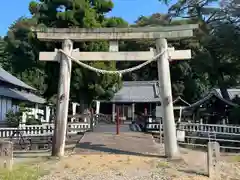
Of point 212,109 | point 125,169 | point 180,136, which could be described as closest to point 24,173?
point 125,169

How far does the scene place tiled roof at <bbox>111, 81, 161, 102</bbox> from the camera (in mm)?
42281

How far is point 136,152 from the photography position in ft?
40.7

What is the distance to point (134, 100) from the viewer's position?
42250 millimetres

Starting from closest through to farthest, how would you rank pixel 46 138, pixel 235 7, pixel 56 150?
pixel 56 150
pixel 46 138
pixel 235 7

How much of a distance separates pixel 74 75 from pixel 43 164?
12.3 metres

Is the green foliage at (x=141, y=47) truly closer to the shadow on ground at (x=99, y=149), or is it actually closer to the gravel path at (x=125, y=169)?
the shadow on ground at (x=99, y=149)

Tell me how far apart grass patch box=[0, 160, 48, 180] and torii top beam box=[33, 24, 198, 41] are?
475 centimetres

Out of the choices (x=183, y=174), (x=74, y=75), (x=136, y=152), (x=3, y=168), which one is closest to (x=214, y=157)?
(x=183, y=174)

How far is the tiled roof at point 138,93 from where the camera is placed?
42.3m

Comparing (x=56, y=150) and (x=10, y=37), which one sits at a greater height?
(x=10, y=37)

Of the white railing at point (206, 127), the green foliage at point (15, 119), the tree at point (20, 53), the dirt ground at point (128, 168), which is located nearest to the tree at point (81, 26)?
the green foliage at point (15, 119)

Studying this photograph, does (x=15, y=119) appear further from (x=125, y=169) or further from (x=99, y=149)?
(x=125, y=169)

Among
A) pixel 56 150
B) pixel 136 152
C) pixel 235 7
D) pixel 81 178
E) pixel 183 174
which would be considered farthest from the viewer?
pixel 235 7

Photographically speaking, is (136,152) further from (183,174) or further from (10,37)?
(10,37)
